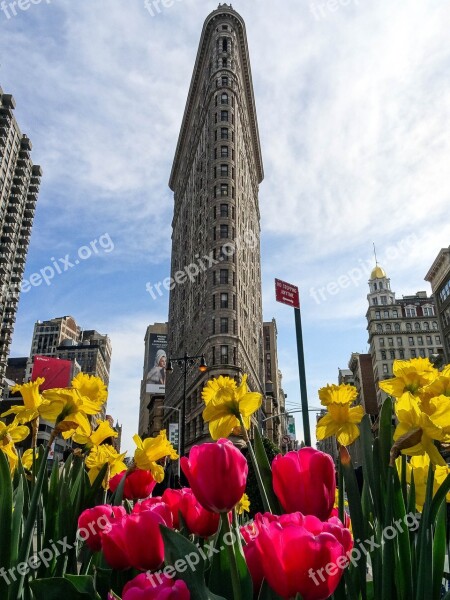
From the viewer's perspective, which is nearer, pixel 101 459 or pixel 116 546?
pixel 116 546

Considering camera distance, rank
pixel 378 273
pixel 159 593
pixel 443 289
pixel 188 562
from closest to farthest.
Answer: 1. pixel 159 593
2. pixel 188 562
3. pixel 443 289
4. pixel 378 273

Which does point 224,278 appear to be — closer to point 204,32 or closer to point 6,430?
point 204,32

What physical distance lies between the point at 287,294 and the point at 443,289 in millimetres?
51117

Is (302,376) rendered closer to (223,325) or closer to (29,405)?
(29,405)

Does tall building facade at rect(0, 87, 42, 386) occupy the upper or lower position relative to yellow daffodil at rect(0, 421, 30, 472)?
upper

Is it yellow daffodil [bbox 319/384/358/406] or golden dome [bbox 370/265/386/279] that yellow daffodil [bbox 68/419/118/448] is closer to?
yellow daffodil [bbox 319/384/358/406]


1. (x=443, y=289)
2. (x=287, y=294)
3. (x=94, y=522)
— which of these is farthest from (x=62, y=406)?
(x=443, y=289)

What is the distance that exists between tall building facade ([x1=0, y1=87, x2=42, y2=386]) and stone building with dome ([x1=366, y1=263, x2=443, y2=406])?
6747cm

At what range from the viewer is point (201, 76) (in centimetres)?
6888

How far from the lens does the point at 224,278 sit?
4881 cm

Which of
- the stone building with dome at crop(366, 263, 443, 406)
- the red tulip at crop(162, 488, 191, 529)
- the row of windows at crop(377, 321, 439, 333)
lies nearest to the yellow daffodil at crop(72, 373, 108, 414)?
the red tulip at crop(162, 488, 191, 529)

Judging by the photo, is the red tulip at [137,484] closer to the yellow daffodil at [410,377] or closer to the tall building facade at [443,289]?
the yellow daffodil at [410,377]

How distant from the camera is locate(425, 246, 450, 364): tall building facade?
5166 centimetres

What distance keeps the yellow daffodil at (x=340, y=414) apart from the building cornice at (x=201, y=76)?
73.6 m
